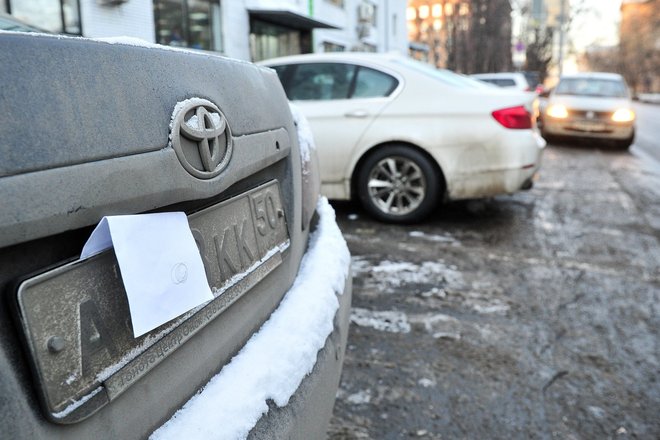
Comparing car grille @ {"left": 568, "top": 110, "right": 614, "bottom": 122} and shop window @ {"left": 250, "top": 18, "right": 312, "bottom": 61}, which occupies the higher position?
shop window @ {"left": 250, "top": 18, "right": 312, "bottom": 61}

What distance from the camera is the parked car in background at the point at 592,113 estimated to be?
438 inches

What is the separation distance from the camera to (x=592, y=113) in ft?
37.4

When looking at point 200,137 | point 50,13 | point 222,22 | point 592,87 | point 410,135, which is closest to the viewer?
point 200,137

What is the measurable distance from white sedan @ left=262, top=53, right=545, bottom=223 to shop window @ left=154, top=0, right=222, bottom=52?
812 cm

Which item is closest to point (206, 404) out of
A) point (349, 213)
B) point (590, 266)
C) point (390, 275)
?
point (390, 275)

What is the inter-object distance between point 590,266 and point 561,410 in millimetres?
1959

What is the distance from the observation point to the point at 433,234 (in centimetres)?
470

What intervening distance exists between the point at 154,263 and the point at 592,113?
12.1m

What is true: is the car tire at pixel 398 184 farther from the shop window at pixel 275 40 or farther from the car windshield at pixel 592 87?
the shop window at pixel 275 40

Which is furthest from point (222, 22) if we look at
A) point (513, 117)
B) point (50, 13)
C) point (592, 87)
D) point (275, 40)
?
point (513, 117)

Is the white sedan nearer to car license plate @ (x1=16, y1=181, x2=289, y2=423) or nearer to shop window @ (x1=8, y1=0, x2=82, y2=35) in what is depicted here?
car license plate @ (x1=16, y1=181, x2=289, y2=423)

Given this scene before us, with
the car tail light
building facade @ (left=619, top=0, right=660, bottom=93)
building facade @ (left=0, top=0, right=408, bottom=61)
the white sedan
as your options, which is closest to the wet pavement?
the white sedan

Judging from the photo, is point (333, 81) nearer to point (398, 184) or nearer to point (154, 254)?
point (398, 184)

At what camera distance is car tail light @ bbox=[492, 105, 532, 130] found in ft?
15.4
